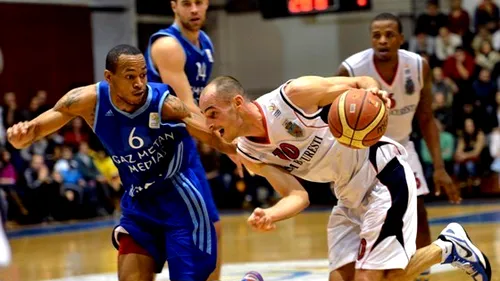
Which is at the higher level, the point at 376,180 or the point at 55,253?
the point at 376,180

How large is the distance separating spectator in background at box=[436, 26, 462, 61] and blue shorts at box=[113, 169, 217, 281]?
536 inches

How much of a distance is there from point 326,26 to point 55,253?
12.8m

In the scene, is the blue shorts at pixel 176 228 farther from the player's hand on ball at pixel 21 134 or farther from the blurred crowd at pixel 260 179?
the blurred crowd at pixel 260 179

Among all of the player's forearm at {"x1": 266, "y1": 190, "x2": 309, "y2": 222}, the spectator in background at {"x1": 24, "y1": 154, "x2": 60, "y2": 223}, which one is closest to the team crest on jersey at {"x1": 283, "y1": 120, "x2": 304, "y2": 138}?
the player's forearm at {"x1": 266, "y1": 190, "x2": 309, "y2": 222}

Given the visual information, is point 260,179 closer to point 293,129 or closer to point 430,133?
point 430,133

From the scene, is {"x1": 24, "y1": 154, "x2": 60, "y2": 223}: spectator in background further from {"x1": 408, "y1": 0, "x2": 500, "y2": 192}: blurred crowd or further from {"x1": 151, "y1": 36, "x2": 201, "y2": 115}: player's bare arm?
{"x1": 151, "y1": 36, "x2": 201, "y2": 115}: player's bare arm

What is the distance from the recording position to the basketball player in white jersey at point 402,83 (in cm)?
738

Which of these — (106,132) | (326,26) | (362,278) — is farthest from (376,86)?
(326,26)

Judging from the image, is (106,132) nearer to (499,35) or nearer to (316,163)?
(316,163)

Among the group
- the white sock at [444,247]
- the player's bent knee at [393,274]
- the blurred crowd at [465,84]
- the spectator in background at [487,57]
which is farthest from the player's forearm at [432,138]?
the spectator in background at [487,57]

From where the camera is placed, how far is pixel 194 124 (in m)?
5.96

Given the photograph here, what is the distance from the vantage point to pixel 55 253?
1203 centimetres

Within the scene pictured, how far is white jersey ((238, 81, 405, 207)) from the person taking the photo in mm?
5664

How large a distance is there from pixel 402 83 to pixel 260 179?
11.2 metres
